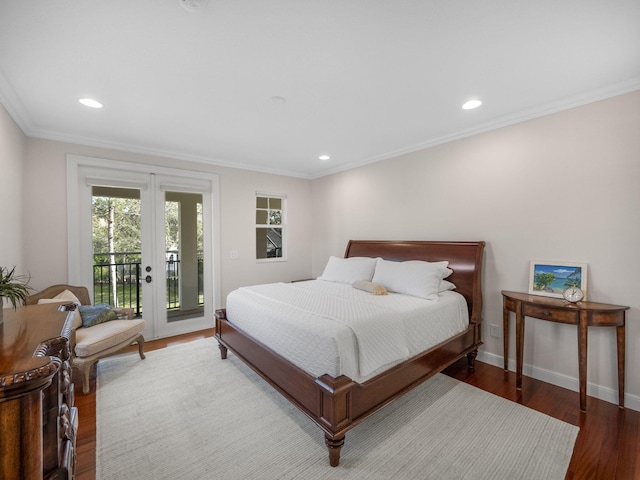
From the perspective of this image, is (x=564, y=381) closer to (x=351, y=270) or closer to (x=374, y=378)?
(x=374, y=378)

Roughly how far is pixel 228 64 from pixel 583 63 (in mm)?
2493

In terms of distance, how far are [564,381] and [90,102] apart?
195 inches

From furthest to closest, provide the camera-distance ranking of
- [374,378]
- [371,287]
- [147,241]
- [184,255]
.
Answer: [184,255] < [147,241] < [371,287] < [374,378]

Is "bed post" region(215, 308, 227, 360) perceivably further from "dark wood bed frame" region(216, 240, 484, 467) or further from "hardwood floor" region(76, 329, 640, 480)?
"hardwood floor" region(76, 329, 640, 480)

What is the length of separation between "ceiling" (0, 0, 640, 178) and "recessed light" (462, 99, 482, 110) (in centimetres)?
6

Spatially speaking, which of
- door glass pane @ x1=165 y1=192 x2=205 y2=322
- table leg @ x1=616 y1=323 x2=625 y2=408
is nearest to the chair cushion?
door glass pane @ x1=165 y1=192 x2=205 y2=322

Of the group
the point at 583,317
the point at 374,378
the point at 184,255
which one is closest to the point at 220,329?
the point at 184,255

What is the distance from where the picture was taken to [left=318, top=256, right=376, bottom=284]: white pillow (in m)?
3.65

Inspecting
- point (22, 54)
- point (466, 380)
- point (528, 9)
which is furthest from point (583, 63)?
point (22, 54)

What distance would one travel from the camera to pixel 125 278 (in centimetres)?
379

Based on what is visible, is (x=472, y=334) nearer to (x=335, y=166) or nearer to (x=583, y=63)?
(x=583, y=63)

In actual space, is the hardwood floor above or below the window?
below

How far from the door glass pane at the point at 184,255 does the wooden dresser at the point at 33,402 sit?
2.80 m

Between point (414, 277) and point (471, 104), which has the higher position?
point (471, 104)
